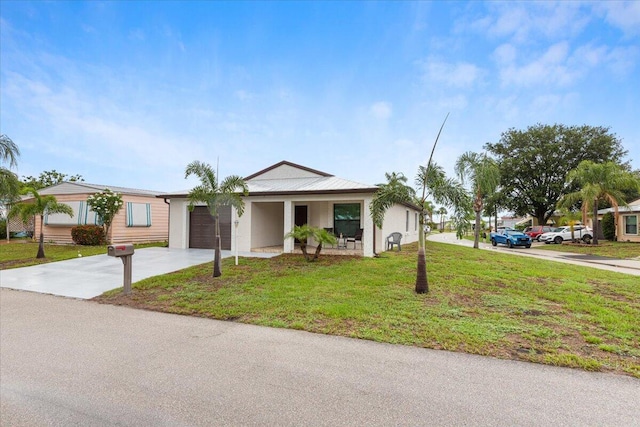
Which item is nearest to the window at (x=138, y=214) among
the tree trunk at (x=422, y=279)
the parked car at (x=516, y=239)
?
the tree trunk at (x=422, y=279)

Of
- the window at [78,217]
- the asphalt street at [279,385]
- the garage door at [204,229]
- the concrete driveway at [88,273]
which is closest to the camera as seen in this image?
the asphalt street at [279,385]

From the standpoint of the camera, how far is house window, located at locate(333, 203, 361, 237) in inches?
566

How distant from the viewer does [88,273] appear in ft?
30.5

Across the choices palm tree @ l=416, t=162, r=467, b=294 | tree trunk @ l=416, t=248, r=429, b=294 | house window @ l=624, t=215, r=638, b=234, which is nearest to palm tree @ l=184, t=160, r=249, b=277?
→ palm tree @ l=416, t=162, r=467, b=294

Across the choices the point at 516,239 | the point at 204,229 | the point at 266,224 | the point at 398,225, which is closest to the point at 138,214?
the point at 204,229

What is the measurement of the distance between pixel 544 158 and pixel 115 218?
123 ft

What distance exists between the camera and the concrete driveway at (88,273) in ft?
25.1

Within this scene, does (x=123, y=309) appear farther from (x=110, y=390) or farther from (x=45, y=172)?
(x=45, y=172)

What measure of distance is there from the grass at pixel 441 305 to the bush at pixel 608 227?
71.5 ft

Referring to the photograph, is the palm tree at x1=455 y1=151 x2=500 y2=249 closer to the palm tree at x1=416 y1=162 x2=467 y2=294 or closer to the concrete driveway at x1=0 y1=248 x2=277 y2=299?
the palm tree at x1=416 y1=162 x2=467 y2=294

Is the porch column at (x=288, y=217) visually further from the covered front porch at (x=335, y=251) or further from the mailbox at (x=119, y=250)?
the mailbox at (x=119, y=250)

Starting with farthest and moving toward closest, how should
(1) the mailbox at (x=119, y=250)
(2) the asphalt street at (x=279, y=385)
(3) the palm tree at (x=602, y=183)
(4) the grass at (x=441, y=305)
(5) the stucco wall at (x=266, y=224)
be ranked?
(3) the palm tree at (x=602, y=183), (5) the stucco wall at (x=266, y=224), (1) the mailbox at (x=119, y=250), (4) the grass at (x=441, y=305), (2) the asphalt street at (x=279, y=385)

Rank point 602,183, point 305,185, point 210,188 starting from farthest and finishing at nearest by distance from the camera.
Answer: point 602,183, point 305,185, point 210,188

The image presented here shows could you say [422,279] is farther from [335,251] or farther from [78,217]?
[78,217]
